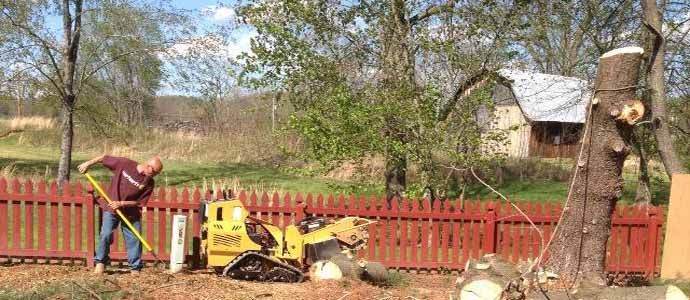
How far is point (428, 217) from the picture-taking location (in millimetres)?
8148

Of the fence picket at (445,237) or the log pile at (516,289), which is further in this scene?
the fence picket at (445,237)

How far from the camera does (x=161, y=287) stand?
20.4 feet

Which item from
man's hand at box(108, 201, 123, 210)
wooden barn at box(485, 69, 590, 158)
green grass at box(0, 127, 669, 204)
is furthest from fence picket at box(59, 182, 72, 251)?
wooden barn at box(485, 69, 590, 158)

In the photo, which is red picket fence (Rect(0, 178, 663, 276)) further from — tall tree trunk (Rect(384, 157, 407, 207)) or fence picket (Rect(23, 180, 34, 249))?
tall tree trunk (Rect(384, 157, 407, 207))

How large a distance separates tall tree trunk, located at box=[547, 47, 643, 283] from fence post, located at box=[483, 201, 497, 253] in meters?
1.50

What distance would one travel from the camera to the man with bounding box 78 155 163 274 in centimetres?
680

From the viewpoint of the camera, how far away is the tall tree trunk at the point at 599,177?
5938 millimetres

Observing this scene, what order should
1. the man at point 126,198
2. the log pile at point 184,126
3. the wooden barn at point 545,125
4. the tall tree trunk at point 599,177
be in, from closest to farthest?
the tall tree trunk at point 599,177 < the man at point 126,198 < the wooden barn at point 545,125 < the log pile at point 184,126

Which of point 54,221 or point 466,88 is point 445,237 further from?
point 54,221

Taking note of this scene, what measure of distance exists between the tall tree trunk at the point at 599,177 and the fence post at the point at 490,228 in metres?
1.50

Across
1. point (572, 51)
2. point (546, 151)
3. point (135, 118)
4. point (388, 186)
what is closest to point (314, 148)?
point (388, 186)

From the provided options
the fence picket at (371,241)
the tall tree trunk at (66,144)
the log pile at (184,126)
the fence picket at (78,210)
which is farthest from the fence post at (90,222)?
the log pile at (184,126)

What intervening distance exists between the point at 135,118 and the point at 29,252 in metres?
29.4

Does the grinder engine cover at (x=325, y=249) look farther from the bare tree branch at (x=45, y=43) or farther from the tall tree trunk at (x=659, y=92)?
the bare tree branch at (x=45, y=43)
